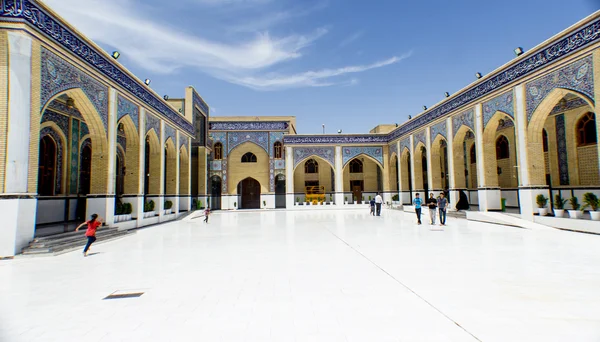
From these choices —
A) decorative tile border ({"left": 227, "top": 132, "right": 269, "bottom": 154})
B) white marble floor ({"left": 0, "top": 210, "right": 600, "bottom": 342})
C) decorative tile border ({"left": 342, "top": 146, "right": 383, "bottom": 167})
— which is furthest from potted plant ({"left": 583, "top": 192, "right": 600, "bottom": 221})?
decorative tile border ({"left": 227, "top": 132, "right": 269, "bottom": 154})

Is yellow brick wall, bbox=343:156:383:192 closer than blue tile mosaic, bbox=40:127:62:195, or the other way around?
blue tile mosaic, bbox=40:127:62:195

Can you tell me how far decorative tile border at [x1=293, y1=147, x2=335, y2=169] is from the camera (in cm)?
1902

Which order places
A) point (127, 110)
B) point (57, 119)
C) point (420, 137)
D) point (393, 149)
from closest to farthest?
point (127, 110), point (57, 119), point (420, 137), point (393, 149)

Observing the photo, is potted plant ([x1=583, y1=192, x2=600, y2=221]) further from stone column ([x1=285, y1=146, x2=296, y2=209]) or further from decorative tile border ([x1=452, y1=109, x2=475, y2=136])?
stone column ([x1=285, y1=146, x2=296, y2=209])

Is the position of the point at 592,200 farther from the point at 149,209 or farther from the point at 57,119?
the point at 57,119

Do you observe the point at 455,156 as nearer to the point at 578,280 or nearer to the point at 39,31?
the point at 578,280

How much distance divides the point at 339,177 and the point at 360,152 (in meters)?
1.91

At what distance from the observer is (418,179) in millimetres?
15781

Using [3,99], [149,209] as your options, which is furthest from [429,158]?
[3,99]

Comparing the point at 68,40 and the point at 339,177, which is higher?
the point at 68,40

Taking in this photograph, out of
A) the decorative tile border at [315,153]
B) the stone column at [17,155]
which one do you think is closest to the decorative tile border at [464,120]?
the decorative tile border at [315,153]

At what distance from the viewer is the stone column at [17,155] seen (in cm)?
529

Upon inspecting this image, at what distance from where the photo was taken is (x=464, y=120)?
1183cm

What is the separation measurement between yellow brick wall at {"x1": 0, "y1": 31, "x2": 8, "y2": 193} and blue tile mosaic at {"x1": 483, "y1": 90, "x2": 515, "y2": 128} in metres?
11.7
